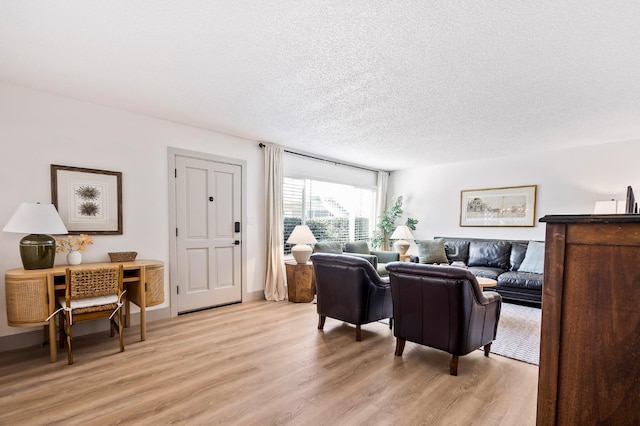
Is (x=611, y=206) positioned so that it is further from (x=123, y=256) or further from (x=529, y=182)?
(x=123, y=256)

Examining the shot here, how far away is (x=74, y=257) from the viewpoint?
3178 mm

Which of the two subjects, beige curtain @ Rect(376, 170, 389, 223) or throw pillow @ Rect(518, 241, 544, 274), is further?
beige curtain @ Rect(376, 170, 389, 223)

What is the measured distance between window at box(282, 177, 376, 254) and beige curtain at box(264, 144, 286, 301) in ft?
1.32

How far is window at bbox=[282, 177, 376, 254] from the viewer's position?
5.54 meters

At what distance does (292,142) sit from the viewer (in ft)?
16.2

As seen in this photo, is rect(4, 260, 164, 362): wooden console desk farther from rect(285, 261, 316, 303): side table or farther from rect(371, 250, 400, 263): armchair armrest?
rect(371, 250, 400, 263): armchair armrest

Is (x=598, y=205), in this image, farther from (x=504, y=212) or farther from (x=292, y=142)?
(x=292, y=142)

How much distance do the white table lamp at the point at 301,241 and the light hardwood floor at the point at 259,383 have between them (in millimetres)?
1473

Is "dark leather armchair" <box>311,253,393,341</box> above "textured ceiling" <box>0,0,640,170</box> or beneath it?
beneath

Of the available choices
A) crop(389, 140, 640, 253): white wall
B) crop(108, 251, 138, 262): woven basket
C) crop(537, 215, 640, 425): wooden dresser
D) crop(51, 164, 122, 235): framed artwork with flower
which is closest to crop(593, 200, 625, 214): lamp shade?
crop(389, 140, 640, 253): white wall

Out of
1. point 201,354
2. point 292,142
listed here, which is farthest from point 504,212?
point 201,354

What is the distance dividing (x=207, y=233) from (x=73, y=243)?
1.52 metres

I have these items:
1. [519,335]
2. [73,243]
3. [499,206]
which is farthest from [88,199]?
[499,206]

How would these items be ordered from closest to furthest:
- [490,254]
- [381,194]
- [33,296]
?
[33,296], [490,254], [381,194]
